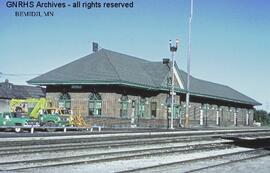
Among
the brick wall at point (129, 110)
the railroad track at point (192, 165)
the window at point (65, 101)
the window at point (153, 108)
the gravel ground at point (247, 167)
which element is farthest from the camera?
the window at point (153, 108)

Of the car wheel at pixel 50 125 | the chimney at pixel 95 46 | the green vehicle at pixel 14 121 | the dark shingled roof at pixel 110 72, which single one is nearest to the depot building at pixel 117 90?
the dark shingled roof at pixel 110 72

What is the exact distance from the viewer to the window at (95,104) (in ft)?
174

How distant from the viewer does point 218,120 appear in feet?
254

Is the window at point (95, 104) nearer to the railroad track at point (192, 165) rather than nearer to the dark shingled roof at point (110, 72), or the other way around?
the dark shingled roof at point (110, 72)

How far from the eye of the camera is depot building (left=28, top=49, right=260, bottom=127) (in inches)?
2063

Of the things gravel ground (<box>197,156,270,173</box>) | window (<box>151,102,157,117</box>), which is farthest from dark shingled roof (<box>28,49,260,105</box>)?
gravel ground (<box>197,156,270,173</box>)

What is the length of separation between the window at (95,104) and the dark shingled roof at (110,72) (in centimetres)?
175

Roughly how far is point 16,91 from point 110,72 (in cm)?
2965

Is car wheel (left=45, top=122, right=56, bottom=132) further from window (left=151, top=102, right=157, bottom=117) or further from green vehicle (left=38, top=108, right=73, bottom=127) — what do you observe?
window (left=151, top=102, right=157, bottom=117)

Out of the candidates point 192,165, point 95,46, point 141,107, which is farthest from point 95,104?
point 192,165

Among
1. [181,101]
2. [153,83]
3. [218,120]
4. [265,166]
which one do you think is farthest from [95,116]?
[265,166]

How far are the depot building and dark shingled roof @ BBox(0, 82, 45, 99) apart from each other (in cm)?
1866

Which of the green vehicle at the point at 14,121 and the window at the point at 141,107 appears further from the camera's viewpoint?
the window at the point at 141,107

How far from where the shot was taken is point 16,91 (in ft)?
258
